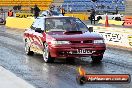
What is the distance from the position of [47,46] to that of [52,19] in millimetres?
1246

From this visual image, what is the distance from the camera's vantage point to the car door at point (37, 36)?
13164 mm

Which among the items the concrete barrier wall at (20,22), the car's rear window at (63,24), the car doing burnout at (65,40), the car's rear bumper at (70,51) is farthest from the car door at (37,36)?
the concrete barrier wall at (20,22)

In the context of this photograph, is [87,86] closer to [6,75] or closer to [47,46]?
[6,75]

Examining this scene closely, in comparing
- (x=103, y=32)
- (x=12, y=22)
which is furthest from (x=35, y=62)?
(x=12, y=22)

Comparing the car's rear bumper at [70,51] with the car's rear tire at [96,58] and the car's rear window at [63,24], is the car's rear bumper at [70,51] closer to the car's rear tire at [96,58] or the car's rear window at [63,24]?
the car's rear tire at [96,58]

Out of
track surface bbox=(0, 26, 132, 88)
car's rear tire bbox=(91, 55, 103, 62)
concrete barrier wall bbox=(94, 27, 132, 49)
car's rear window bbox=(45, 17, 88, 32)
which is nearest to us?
track surface bbox=(0, 26, 132, 88)

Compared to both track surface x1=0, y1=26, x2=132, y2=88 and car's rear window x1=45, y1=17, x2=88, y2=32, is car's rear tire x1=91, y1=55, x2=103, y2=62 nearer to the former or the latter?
track surface x1=0, y1=26, x2=132, y2=88

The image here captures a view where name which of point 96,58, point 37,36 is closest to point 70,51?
point 96,58

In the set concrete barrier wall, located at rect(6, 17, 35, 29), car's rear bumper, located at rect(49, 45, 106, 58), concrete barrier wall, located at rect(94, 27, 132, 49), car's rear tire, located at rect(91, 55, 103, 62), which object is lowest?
concrete barrier wall, located at rect(6, 17, 35, 29)

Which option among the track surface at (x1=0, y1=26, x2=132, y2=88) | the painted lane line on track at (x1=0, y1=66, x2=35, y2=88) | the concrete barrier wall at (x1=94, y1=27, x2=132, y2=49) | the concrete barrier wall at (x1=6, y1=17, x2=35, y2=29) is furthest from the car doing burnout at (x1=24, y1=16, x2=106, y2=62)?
the concrete barrier wall at (x1=6, y1=17, x2=35, y2=29)

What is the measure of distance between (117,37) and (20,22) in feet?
61.0

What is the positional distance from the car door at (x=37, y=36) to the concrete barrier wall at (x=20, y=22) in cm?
1968

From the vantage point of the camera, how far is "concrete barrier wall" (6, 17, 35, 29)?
3479cm

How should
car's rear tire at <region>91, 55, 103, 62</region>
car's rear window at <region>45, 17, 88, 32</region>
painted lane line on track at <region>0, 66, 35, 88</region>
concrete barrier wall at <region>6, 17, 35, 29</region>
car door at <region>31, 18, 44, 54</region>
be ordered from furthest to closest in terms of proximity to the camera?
concrete barrier wall at <region>6, 17, 35, 29</region>
car door at <region>31, 18, 44, 54</region>
car's rear window at <region>45, 17, 88, 32</region>
car's rear tire at <region>91, 55, 103, 62</region>
painted lane line on track at <region>0, 66, 35, 88</region>
